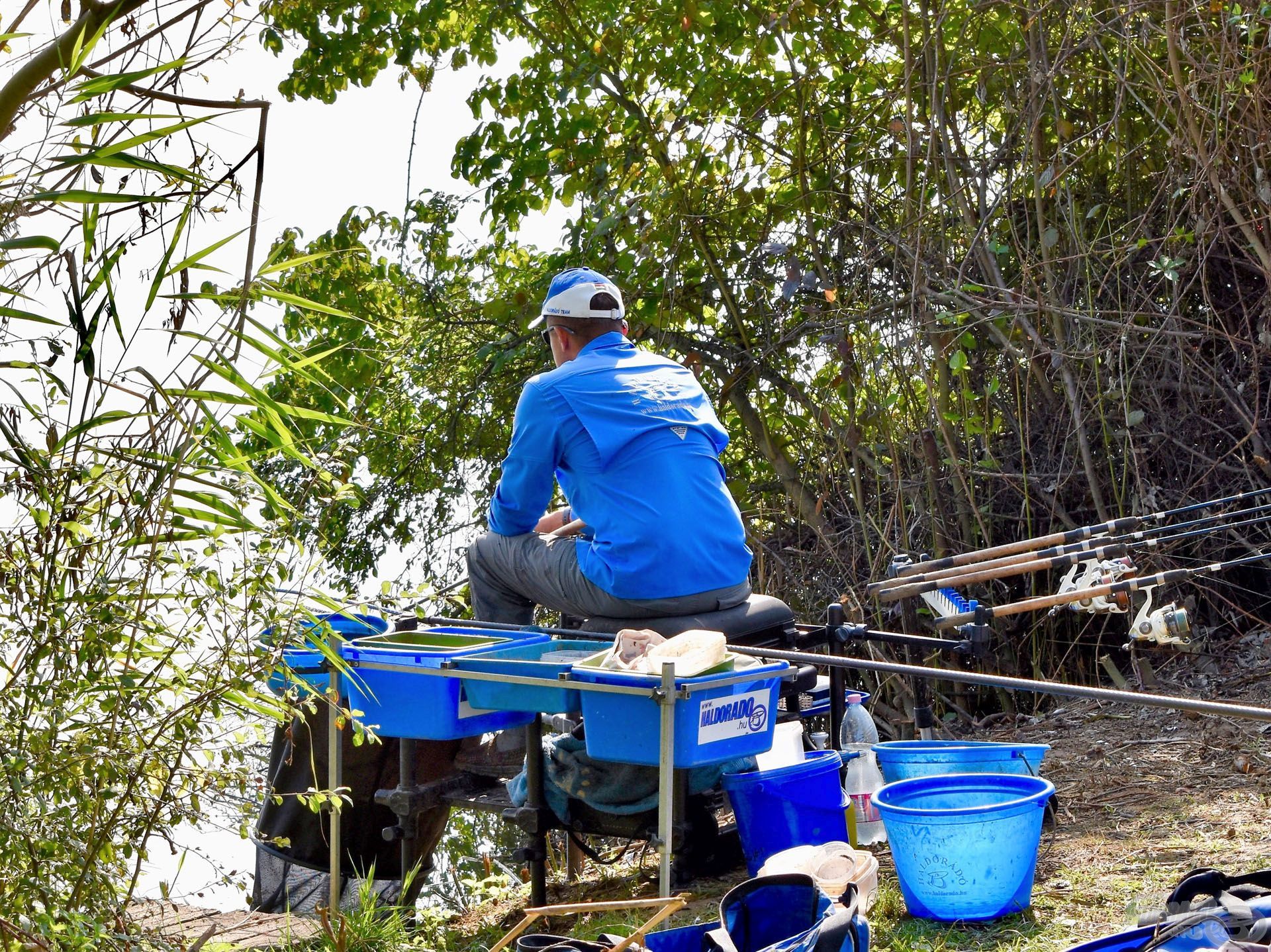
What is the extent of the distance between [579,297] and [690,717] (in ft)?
5.66

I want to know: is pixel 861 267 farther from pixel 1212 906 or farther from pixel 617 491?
pixel 1212 906

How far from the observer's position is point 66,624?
2.29m

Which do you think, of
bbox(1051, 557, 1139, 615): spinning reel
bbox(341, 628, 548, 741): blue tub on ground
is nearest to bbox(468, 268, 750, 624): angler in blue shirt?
bbox(341, 628, 548, 741): blue tub on ground

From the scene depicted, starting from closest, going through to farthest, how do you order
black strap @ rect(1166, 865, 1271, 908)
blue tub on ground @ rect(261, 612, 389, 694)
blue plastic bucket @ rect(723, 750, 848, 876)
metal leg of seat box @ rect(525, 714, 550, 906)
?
1. black strap @ rect(1166, 865, 1271, 908)
2. blue tub on ground @ rect(261, 612, 389, 694)
3. blue plastic bucket @ rect(723, 750, 848, 876)
4. metal leg of seat box @ rect(525, 714, 550, 906)

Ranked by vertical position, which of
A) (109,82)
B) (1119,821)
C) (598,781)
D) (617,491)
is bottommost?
(1119,821)

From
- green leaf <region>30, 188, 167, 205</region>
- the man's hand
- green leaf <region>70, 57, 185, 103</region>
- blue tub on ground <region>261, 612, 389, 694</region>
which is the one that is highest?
green leaf <region>70, 57, 185, 103</region>

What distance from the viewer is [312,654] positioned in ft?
12.2

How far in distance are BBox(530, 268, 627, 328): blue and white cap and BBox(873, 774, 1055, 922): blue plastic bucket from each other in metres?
1.91

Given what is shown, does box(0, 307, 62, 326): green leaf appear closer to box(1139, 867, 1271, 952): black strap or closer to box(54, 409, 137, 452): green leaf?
box(54, 409, 137, 452): green leaf

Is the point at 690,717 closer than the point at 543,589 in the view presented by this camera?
Yes

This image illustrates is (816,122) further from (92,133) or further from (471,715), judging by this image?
(92,133)

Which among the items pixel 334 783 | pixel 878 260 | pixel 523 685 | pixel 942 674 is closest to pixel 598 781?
pixel 523 685

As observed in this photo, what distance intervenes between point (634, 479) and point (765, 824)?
3.60 feet

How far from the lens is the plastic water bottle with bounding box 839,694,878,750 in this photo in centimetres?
405
